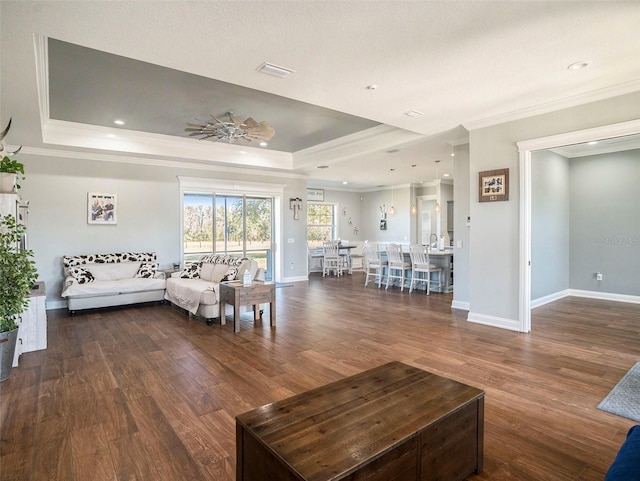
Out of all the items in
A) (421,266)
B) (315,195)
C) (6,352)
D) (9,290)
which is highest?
(315,195)

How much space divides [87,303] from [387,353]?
489 centimetres

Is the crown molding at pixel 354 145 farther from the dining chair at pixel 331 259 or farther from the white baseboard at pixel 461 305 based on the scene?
the dining chair at pixel 331 259

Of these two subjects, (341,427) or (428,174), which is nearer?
(341,427)

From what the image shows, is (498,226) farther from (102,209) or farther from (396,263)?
(102,209)

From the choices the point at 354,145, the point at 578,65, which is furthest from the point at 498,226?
the point at 354,145

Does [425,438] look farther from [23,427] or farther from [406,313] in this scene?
[406,313]

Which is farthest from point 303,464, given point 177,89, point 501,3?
point 177,89

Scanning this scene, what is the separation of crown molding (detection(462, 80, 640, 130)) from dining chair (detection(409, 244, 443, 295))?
3161 millimetres

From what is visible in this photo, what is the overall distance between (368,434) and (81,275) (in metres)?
6.17

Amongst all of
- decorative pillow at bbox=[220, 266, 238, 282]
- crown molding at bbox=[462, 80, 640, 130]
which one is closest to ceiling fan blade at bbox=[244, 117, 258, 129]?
decorative pillow at bbox=[220, 266, 238, 282]

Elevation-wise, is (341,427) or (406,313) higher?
(341,427)

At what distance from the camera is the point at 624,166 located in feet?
21.2

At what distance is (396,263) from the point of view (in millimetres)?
8117

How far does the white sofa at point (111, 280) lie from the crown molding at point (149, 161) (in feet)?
5.84
